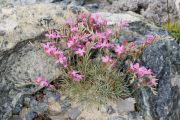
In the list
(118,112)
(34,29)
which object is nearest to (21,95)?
(34,29)

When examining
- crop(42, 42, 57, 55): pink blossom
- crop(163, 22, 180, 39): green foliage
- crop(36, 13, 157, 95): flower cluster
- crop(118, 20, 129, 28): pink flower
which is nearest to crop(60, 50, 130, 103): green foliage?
crop(36, 13, 157, 95): flower cluster

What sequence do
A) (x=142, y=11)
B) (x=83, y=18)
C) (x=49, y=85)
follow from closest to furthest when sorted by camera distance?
(x=49, y=85), (x=83, y=18), (x=142, y=11)

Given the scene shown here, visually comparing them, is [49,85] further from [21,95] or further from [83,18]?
[83,18]

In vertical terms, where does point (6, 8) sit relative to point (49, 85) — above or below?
above

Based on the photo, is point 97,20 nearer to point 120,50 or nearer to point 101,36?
point 101,36

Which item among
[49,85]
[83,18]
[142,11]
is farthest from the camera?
[142,11]

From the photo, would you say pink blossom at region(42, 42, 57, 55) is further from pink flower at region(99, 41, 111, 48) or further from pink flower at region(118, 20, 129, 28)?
pink flower at region(118, 20, 129, 28)

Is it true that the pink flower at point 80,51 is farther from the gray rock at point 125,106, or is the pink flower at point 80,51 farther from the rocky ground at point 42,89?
the gray rock at point 125,106
